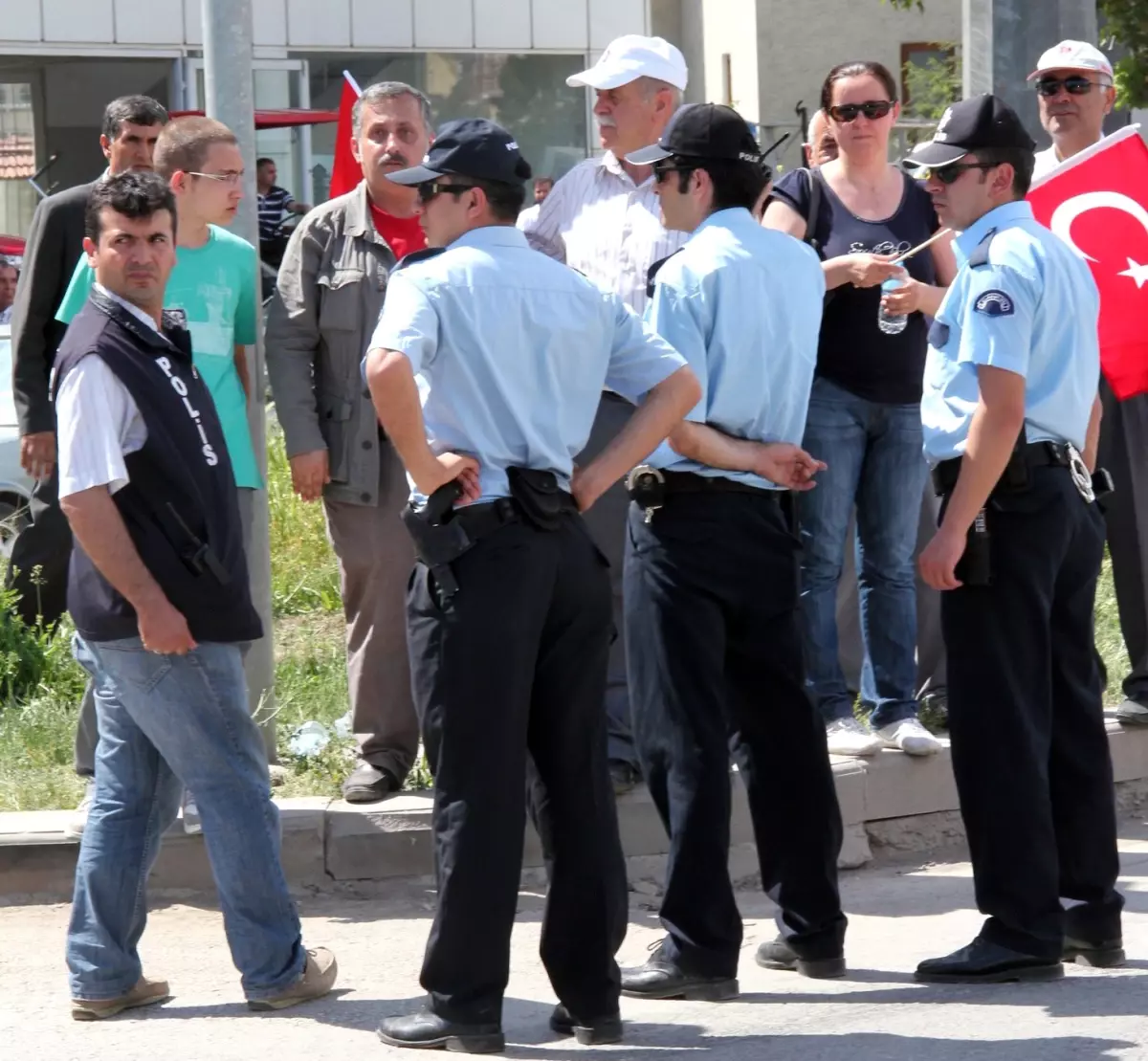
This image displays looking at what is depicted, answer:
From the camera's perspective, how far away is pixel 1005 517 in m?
4.99

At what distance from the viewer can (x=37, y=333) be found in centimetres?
630

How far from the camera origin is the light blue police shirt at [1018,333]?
4859 mm

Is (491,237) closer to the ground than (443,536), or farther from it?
farther from it

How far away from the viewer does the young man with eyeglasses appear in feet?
19.2

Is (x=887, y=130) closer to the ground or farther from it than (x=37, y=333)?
farther from it

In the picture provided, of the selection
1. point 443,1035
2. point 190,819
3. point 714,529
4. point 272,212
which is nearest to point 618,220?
point 714,529

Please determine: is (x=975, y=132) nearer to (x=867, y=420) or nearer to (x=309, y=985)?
(x=867, y=420)

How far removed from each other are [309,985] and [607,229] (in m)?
2.41

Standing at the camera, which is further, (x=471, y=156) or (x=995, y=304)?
(x=995, y=304)

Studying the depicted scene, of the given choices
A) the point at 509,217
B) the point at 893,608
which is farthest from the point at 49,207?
the point at 893,608

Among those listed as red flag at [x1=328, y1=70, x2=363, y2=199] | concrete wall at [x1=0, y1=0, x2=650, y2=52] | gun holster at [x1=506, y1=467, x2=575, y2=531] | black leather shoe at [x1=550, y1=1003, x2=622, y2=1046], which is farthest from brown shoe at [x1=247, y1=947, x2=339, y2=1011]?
concrete wall at [x1=0, y1=0, x2=650, y2=52]

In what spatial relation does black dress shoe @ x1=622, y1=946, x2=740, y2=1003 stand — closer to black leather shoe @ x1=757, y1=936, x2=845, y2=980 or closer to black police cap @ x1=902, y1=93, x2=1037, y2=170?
black leather shoe @ x1=757, y1=936, x2=845, y2=980

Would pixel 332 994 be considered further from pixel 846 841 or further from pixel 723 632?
pixel 846 841

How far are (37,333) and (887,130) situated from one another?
268cm
